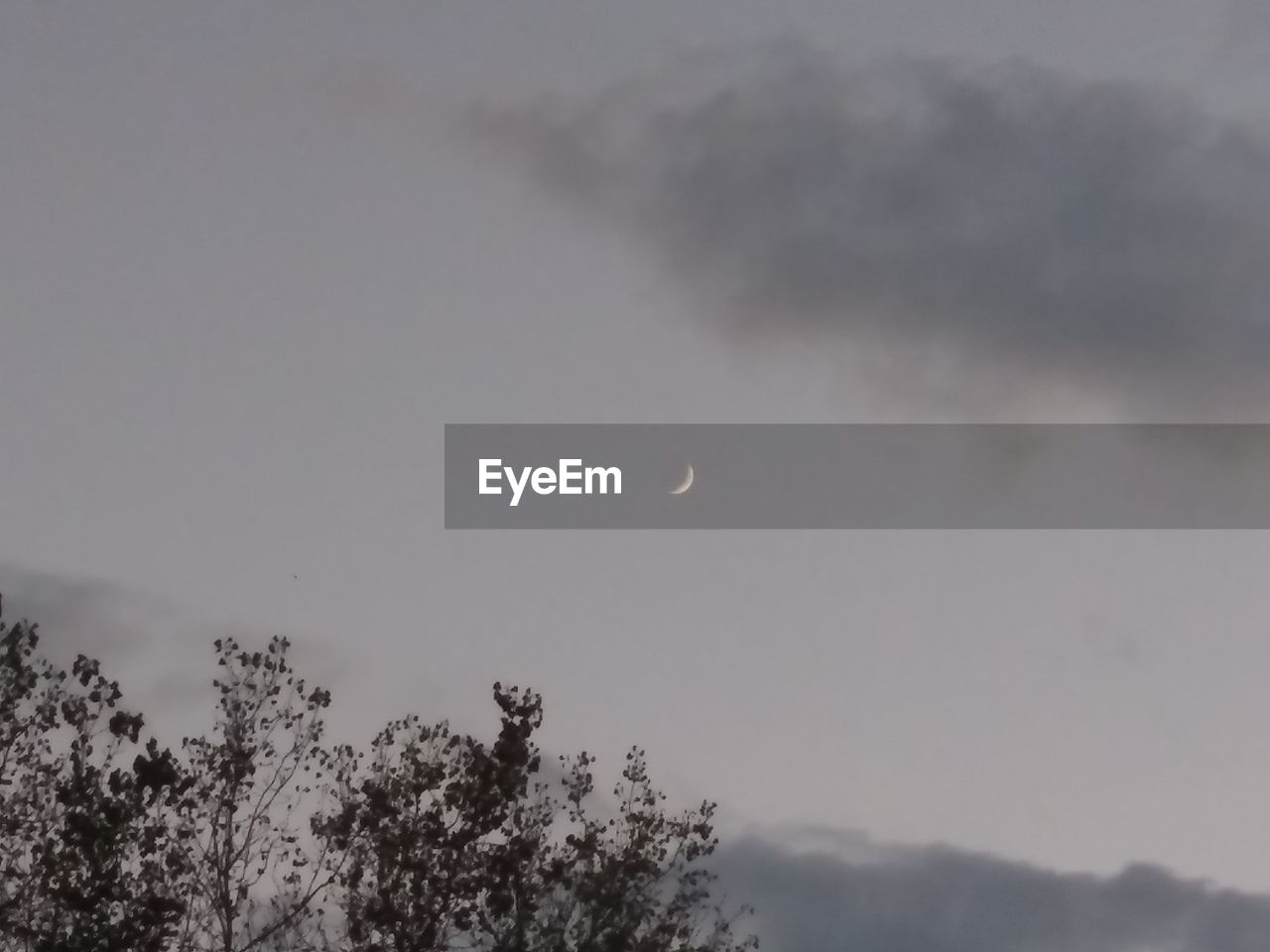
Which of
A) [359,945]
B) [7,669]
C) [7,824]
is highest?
[7,669]

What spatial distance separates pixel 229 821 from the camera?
42.7 metres

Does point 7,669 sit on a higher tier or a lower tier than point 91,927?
higher

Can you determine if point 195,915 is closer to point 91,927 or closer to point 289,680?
point 91,927

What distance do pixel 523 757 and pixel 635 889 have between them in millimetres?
5244

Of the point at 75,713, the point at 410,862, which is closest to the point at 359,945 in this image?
the point at 410,862

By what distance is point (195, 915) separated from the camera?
137 feet

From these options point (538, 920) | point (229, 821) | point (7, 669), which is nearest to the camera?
point (7, 669)

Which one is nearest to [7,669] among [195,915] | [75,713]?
[75,713]

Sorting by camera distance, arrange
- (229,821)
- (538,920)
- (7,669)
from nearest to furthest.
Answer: (7,669) < (229,821) < (538,920)

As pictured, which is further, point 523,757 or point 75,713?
point 523,757

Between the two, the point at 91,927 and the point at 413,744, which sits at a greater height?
the point at 413,744

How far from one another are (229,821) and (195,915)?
2.30m

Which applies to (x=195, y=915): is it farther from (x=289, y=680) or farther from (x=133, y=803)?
(x=289, y=680)

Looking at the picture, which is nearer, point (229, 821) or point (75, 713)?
point (75, 713)
